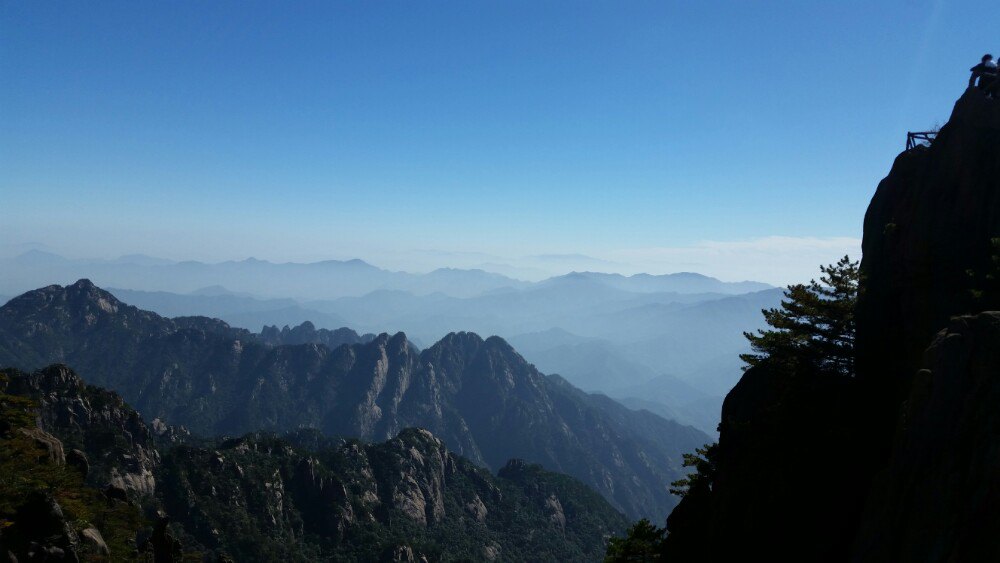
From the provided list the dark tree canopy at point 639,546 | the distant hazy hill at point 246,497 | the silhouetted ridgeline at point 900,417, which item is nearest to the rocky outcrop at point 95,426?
the distant hazy hill at point 246,497

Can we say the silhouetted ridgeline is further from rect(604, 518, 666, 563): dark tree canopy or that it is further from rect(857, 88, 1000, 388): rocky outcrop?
rect(604, 518, 666, 563): dark tree canopy

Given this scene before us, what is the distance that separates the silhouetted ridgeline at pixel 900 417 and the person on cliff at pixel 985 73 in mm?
2268

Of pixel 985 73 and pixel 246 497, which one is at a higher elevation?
pixel 985 73

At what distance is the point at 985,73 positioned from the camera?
2964 centimetres

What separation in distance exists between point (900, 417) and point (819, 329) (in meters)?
13.7

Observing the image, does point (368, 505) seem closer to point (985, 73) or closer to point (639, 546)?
point (639, 546)

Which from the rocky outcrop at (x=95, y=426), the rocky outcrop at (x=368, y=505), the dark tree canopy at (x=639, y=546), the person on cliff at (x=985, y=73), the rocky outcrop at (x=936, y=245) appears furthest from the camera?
the rocky outcrop at (x=368, y=505)

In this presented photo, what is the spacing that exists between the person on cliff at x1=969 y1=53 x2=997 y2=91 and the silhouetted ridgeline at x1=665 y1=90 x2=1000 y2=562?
227 cm

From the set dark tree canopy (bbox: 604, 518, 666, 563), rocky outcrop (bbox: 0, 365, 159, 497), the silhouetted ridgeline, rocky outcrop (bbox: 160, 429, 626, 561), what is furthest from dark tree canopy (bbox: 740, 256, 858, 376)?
rocky outcrop (bbox: 0, 365, 159, 497)

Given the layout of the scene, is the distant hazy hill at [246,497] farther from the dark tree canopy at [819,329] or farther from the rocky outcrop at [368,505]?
the dark tree canopy at [819,329]

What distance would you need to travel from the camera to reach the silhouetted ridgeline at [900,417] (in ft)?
53.8

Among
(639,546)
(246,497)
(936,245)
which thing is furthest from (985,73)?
(246,497)

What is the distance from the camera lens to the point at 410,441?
176125 millimetres

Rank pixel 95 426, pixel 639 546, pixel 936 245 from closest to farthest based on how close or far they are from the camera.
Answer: pixel 936 245 < pixel 639 546 < pixel 95 426
